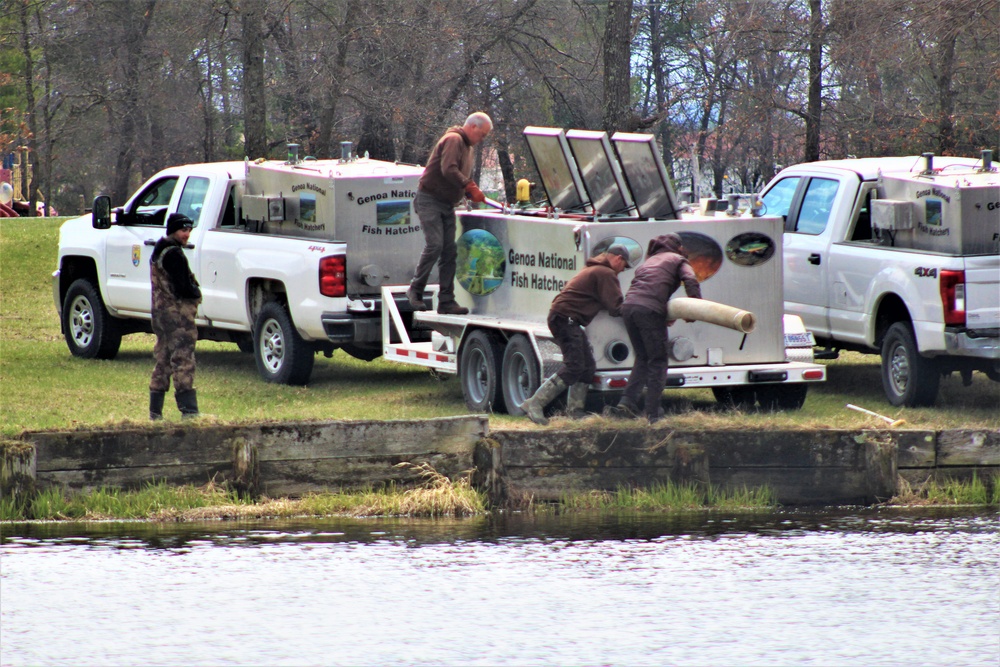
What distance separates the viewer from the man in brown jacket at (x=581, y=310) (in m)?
11.2

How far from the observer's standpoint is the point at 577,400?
11430 mm

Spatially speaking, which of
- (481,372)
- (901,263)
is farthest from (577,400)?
(901,263)

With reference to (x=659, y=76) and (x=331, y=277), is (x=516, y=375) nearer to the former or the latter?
(x=331, y=277)

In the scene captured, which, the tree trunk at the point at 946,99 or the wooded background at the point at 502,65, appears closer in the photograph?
the tree trunk at the point at 946,99

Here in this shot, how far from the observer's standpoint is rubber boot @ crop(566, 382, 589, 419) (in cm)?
1140

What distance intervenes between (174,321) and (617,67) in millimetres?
11770

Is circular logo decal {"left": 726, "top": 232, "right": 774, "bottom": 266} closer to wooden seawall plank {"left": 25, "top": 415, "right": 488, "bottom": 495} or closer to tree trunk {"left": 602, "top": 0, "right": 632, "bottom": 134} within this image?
wooden seawall plank {"left": 25, "top": 415, "right": 488, "bottom": 495}

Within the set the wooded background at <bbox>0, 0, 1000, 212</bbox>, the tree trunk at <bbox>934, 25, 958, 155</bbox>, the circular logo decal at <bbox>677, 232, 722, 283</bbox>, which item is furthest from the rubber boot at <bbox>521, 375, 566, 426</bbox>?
the tree trunk at <bbox>934, 25, 958, 155</bbox>

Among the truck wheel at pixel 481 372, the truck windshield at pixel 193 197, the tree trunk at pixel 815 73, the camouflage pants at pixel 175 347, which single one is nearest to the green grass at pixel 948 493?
the truck wheel at pixel 481 372

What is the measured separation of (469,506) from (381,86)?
681 inches

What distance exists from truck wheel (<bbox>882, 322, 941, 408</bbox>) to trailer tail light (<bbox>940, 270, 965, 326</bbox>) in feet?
1.64

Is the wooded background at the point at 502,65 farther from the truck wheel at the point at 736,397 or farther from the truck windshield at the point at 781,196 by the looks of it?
the truck wheel at the point at 736,397

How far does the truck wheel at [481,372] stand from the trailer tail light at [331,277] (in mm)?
1588

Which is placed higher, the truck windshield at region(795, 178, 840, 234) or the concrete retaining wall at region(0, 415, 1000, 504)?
the truck windshield at region(795, 178, 840, 234)
